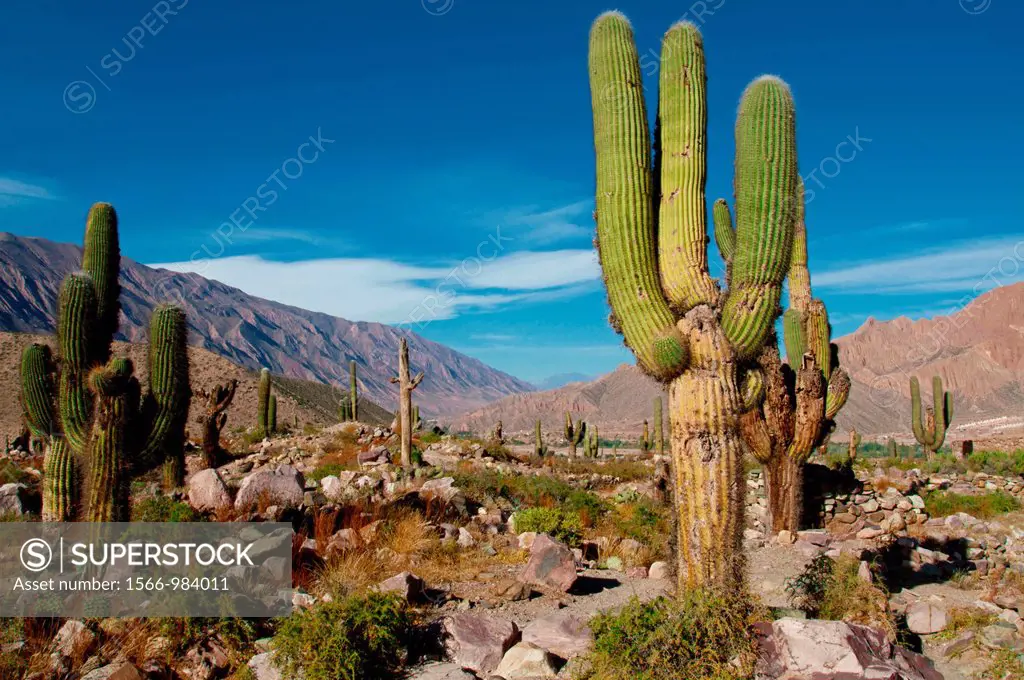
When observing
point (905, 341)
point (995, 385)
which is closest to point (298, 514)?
point (995, 385)

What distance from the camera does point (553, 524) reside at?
1049 centimetres

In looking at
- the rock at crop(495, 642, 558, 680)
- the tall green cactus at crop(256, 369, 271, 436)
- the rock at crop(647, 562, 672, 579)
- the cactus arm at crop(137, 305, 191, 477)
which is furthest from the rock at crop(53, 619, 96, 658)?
the tall green cactus at crop(256, 369, 271, 436)

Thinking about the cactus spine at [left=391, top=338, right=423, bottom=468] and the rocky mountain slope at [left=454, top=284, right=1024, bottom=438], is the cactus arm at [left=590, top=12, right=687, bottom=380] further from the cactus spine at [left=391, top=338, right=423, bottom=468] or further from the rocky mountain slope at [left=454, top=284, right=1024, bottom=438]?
the rocky mountain slope at [left=454, top=284, right=1024, bottom=438]

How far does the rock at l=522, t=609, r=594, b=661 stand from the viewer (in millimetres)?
6043

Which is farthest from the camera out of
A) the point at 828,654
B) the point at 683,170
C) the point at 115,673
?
the point at 683,170

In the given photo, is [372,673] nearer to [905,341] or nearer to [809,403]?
[809,403]

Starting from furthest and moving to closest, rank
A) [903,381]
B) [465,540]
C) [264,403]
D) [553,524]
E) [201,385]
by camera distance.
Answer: [903,381]
[201,385]
[264,403]
[553,524]
[465,540]

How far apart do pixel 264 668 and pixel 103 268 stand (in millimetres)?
6368

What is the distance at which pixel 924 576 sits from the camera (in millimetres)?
9445

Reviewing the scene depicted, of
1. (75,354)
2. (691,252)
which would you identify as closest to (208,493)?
(75,354)

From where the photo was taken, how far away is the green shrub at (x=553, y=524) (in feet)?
33.8

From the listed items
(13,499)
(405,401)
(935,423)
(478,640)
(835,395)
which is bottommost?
(478,640)

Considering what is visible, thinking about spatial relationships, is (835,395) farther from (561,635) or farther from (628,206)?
(561,635)

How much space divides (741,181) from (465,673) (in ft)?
16.1
